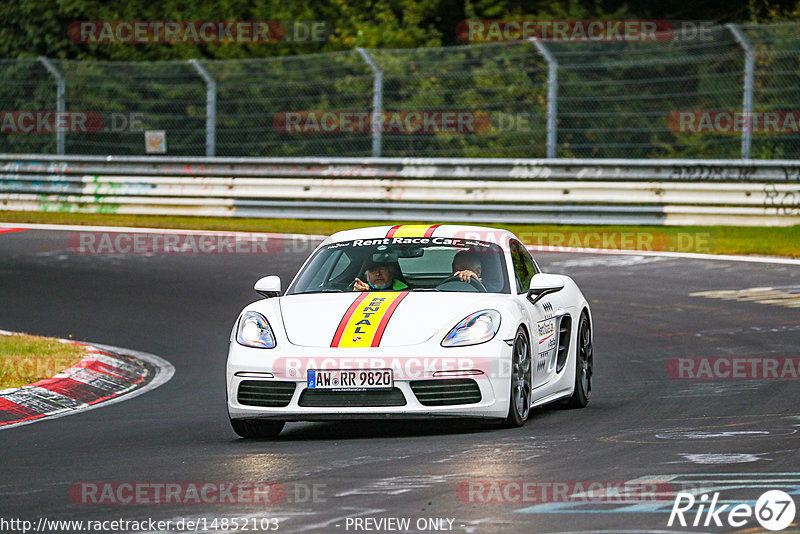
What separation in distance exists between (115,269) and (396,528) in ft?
44.7

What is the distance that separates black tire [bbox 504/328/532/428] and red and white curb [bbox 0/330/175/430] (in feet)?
10.4

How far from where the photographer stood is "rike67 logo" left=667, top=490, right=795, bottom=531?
559 centimetres

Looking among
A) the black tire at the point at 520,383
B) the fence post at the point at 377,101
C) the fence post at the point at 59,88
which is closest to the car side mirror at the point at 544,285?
the black tire at the point at 520,383

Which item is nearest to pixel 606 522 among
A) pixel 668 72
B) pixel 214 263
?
pixel 214 263

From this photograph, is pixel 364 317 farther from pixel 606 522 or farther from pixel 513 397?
pixel 606 522

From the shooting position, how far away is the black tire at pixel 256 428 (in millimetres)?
8422

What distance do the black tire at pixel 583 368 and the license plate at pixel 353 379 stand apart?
6.54 ft

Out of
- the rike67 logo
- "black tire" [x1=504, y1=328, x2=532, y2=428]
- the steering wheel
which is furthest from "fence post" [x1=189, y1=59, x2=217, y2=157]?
the rike67 logo

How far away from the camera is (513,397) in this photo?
8.26 m

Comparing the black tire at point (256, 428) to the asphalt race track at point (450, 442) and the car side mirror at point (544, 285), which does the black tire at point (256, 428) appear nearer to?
the asphalt race track at point (450, 442)

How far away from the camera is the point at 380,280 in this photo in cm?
921

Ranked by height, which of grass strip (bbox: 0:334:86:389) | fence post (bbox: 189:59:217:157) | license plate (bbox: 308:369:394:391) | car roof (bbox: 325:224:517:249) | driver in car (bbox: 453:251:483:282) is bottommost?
grass strip (bbox: 0:334:86:389)

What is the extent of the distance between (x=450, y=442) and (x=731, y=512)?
2.32 m

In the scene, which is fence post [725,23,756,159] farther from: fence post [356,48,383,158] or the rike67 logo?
the rike67 logo
